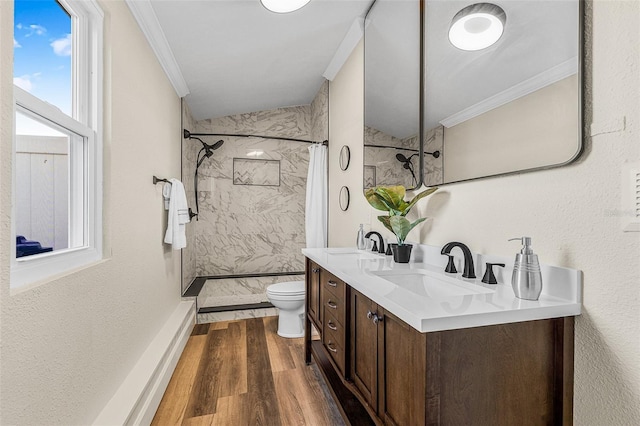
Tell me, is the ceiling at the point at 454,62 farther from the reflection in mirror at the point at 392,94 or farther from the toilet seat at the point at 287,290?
the toilet seat at the point at 287,290

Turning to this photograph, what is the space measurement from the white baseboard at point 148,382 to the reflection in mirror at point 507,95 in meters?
1.78

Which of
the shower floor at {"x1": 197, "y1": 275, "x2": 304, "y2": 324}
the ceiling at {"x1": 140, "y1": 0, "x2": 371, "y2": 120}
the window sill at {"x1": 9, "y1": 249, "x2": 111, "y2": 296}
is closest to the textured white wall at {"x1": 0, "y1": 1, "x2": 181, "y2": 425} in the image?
the window sill at {"x1": 9, "y1": 249, "x2": 111, "y2": 296}

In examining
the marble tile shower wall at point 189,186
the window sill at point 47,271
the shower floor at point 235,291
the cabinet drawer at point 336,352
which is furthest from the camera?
the shower floor at point 235,291

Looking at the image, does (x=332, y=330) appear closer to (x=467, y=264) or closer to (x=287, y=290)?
(x=467, y=264)

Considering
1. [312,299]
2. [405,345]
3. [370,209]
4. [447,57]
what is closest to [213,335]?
[312,299]

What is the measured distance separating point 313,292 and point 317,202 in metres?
1.34

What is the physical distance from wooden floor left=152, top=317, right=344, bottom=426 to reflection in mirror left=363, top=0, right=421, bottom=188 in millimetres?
1373

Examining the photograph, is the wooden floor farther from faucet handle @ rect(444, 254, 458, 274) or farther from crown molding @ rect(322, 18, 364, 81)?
crown molding @ rect(322, 18, 364, 81)

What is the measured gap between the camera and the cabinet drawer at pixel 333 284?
146cm

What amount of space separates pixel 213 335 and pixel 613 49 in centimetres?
299

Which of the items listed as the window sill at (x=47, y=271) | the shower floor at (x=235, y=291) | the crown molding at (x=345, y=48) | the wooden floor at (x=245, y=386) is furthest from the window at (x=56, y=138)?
the shower floor at (x=235, y=291)

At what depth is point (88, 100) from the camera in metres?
1.38

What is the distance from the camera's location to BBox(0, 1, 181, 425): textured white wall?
830 mm

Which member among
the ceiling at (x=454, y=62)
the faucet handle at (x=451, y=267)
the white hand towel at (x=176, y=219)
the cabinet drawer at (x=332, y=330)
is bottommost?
the cabinet drawer at (x=332, y=330)
